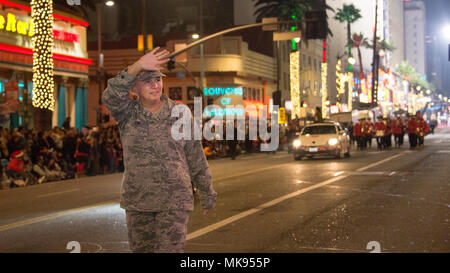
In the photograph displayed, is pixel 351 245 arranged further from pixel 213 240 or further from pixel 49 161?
pixel 49 161

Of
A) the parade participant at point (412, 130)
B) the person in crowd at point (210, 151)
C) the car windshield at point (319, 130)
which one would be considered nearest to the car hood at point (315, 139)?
the car windshield at point (319, 130)

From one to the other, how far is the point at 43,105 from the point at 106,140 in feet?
15.2

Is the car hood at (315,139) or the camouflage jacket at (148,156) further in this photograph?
the car hood at (315,139)

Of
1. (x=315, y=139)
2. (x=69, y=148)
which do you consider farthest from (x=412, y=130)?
(x=69, y=148)

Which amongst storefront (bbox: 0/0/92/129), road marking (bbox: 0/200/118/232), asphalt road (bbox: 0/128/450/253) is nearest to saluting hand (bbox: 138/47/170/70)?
asphalt road (bbox: 0/128/450/253)

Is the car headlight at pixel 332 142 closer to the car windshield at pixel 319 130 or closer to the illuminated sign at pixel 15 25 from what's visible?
the car windshield at pixel 319 130

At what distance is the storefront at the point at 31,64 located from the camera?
111ft

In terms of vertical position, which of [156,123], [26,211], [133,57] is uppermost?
[133,57]

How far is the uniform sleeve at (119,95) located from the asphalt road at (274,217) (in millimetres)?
3475

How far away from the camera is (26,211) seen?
13.9 meters

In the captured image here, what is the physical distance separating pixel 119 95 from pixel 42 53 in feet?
84.2

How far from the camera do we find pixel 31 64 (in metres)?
35.5
